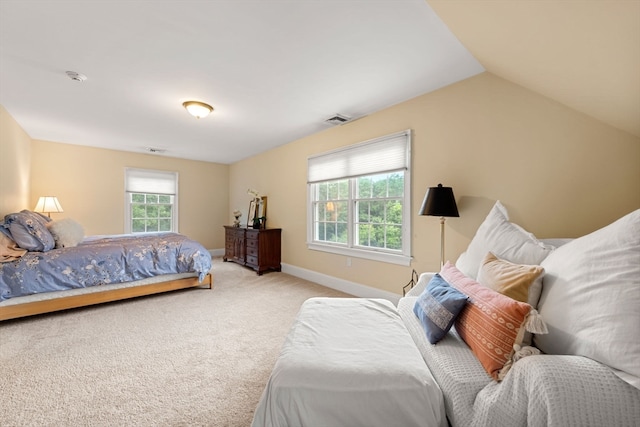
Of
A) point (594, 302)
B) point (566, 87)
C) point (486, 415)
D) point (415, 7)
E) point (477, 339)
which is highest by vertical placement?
point (415, 7)

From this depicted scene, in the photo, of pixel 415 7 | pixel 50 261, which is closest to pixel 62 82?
pixel 50 261

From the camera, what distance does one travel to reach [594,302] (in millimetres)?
925

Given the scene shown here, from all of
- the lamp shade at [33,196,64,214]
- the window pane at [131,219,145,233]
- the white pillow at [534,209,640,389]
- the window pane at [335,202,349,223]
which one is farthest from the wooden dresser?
the white pillow at [534,209,640,389]

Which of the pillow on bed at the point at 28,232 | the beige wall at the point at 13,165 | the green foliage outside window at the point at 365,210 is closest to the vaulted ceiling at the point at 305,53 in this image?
the beige wall at the point at 13,165

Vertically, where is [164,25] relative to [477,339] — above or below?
above

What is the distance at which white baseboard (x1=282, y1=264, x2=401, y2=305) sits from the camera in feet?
10.5

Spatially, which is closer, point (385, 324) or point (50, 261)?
point (385, 324)

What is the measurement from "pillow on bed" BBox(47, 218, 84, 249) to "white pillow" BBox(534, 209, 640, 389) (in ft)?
15.0

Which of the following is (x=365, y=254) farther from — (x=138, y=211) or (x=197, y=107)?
(x=138, y=211)

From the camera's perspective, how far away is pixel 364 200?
356cm

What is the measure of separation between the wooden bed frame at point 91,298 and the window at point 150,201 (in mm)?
2773

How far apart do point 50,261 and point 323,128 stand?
12.1ft

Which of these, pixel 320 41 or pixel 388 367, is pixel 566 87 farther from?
pixel 388 367

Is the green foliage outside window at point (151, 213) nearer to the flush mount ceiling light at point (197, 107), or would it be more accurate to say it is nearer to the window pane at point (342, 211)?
the flush mount ceiling light at point (197, 107)
